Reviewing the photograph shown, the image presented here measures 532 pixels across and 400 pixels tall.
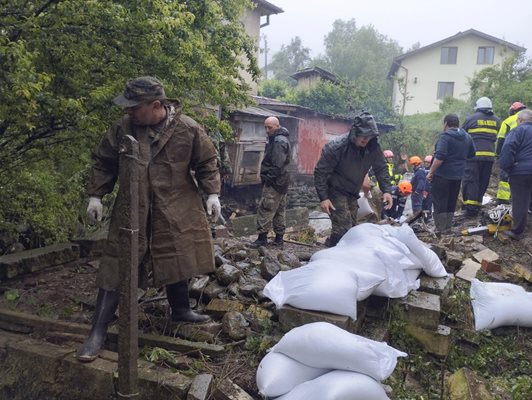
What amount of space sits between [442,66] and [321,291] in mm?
33155

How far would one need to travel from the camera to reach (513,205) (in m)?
6.08

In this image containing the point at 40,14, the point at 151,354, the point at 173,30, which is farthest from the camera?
the point at 173,30

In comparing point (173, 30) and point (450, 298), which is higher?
point (173, 30)

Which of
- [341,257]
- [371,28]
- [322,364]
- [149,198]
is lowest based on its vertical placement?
[322,364]

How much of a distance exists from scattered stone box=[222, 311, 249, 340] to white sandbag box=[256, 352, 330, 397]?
0.55 metres

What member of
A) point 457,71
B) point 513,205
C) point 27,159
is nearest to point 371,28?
point 457,71

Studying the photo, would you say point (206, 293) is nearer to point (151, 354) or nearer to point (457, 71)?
point (151, 354)

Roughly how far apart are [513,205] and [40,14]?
19.8 ft

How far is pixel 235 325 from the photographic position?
3.19m

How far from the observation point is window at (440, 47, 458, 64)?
104 feet

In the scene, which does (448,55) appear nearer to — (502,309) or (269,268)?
(502,309)

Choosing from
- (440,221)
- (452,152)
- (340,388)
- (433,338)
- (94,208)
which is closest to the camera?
(340,388)

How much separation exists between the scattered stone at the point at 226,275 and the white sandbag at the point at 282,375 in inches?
49.0

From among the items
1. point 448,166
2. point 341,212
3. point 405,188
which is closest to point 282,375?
point 341,212
